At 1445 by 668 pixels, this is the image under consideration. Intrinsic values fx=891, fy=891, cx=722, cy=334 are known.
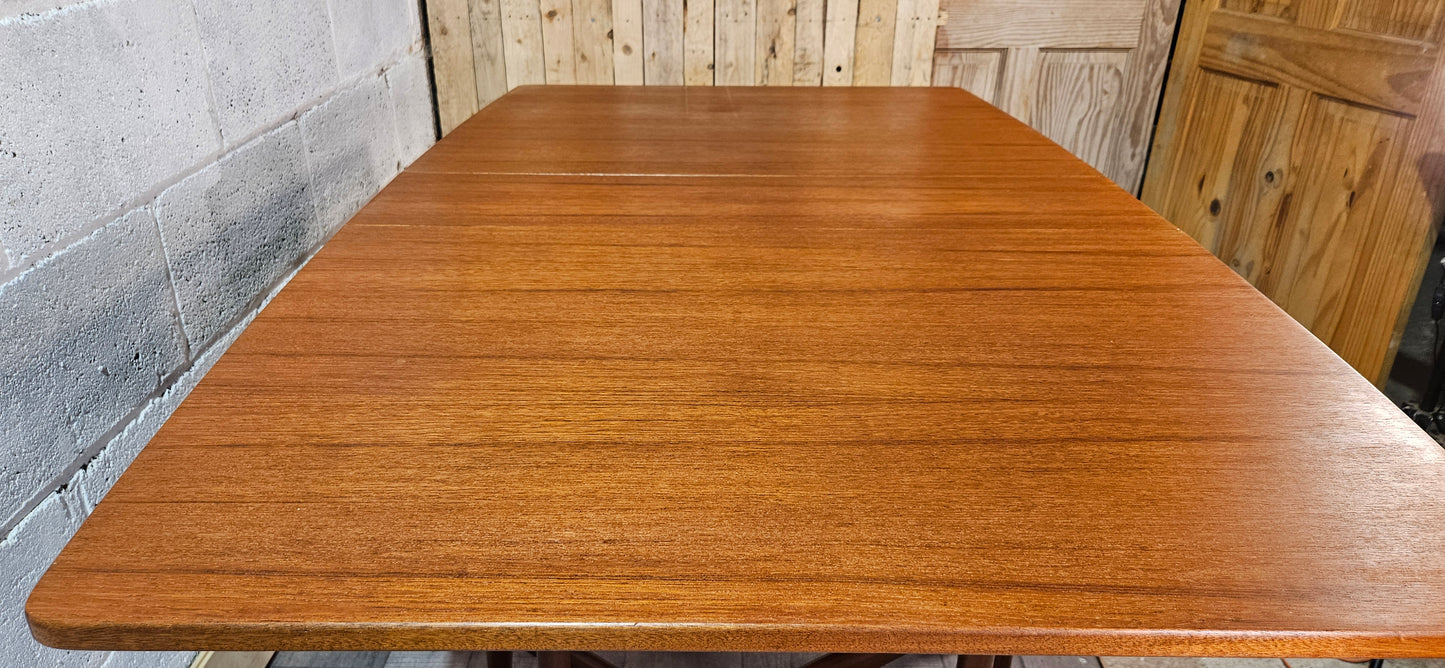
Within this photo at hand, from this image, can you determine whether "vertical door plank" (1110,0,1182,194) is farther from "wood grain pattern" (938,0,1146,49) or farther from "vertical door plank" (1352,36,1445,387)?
"vertical door plank" (1352,36,1445,387)

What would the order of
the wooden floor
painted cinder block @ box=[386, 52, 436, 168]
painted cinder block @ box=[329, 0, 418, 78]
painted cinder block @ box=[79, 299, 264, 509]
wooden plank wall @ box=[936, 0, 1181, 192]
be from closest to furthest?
painted cinder block @ box=[79, 299, 264, 509], the wooden floor, painted cinder block @ box=[329, 0, 418, 78], painted cinder block @ box=[386, 52, 436, 168], wooden plank wall @ box=[936, 0, 1181, 192]

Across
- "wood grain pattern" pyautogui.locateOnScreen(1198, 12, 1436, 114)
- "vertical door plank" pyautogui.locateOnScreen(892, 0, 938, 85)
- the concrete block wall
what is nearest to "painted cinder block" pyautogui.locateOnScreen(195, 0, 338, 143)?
the concrete block wall

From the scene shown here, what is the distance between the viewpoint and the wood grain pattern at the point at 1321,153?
199 cm

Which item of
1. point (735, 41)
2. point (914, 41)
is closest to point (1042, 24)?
point (914, 41)

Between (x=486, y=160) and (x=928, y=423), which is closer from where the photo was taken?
(x=928, y=423)

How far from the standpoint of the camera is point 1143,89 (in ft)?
9.54

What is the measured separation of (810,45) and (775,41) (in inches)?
4.3

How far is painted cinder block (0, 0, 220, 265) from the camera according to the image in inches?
39.6

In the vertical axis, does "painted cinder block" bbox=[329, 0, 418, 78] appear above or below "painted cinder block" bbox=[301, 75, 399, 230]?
above

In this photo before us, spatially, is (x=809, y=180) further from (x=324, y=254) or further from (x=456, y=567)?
(x=456, y=567)

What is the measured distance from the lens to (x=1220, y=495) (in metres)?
0.52

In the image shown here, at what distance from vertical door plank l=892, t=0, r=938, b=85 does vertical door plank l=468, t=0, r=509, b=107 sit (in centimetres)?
122

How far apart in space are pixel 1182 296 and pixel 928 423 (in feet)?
1.22

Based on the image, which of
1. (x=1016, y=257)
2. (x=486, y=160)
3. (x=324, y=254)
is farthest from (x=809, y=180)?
(x=324, y=254)
